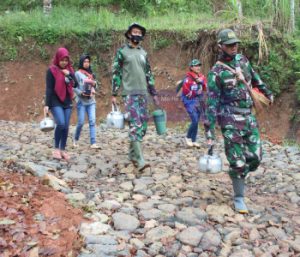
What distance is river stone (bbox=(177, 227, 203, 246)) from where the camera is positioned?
4.58 metres

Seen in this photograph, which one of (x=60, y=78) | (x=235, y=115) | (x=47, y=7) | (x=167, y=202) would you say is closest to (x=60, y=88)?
(x=60, y=78)

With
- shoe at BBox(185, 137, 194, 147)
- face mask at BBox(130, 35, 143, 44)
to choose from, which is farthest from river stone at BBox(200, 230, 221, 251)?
shoe at BBox(185, 137, 194, 147)

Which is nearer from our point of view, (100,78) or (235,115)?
(235,115)

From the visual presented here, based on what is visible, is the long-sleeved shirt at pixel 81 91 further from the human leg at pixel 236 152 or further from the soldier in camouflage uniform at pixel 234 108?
the human leg at pixel 236 152

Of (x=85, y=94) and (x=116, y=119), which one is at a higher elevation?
(x=85, y=94)

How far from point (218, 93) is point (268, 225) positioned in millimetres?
1634

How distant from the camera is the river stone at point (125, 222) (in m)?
4.79

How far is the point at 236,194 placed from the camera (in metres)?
5.49

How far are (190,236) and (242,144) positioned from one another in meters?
1.29

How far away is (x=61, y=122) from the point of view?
287 inches

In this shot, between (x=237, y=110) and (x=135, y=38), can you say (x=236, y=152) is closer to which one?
(x=237, y=110)

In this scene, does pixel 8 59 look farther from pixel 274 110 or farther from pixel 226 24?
pixel 274 110

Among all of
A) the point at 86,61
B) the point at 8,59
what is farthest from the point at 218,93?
the point at 8,59

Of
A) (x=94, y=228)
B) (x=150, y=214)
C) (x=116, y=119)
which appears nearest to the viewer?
(x=94, y=228)
